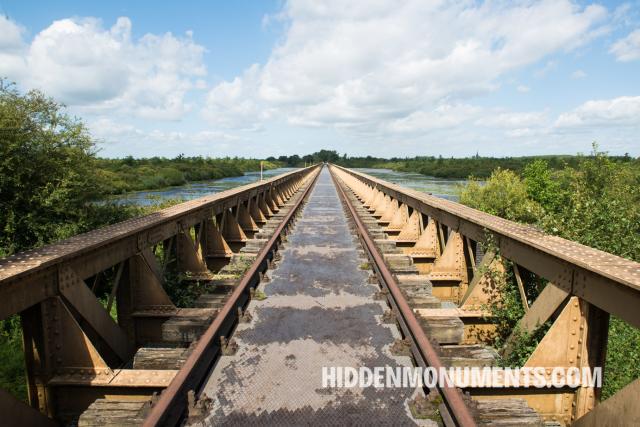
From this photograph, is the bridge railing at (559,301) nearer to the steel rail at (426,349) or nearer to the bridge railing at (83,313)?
the steel rail at (426,349)

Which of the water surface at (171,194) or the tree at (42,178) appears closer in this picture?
the tree at (42,178)

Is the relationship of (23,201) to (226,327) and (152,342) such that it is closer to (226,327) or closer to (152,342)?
(152,342)

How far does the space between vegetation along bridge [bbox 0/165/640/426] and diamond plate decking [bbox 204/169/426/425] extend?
0.05ft

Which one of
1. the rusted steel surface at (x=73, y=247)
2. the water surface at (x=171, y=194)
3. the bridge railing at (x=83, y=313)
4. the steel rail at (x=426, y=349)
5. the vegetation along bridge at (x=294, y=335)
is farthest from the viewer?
the water surface at (x=171, y=194)

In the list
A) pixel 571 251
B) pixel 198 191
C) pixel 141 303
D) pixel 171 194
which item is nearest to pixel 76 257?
pixel 141 303

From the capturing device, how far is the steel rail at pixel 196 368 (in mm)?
2644

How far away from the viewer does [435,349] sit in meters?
3.44

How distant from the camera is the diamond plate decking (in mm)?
2877

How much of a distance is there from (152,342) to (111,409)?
84.2 inches

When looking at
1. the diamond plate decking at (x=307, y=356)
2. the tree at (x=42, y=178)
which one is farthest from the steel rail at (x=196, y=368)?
the tree at (x=42, y=178)

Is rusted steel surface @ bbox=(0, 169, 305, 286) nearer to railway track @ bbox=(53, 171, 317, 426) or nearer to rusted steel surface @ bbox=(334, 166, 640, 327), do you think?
railway track @ bbox=(53, 171, 317, 426)

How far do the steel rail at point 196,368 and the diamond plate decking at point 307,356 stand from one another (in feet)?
0.43

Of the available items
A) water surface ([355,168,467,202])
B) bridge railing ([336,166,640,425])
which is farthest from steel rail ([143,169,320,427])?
water surface ([355,168,467,202])

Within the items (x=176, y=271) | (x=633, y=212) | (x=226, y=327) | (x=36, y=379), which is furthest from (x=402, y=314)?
(x=633, y=212)
